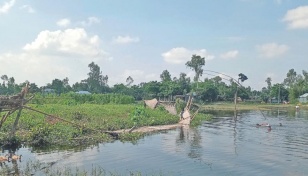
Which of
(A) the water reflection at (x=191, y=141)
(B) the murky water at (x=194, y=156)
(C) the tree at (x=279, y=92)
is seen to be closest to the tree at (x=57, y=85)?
(C) the tree at (x=279, y=92)

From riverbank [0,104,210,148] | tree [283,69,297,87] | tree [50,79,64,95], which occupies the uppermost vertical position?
tree [283,69,297,87]

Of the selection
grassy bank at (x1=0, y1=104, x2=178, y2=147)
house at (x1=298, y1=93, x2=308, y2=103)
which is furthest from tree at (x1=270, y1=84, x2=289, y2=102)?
grassy bank at (x1=0, y1=104, x2=178, y2=147)

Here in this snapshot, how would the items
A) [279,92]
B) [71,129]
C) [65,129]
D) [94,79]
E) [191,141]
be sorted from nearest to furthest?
[65,129] → [71,129] → [191,141] → [279,92] → [94,79]

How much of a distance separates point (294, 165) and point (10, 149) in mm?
16348

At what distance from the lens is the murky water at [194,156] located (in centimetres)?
1819

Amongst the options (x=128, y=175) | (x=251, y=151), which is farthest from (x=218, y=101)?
(x=128, y=175)

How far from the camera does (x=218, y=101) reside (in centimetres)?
10188

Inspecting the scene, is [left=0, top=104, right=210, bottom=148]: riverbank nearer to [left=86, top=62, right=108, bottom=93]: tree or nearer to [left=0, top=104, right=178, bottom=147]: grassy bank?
[left=0, top=104, right=178, bottom=147]: grassy bank

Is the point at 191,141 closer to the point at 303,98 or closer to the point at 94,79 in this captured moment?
the point at 303,98

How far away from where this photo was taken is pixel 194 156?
2158 cm

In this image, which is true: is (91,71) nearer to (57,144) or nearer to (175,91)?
(175,91)

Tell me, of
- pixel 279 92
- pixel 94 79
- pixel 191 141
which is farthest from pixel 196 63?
pixel 191 141

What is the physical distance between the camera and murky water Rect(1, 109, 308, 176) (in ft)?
59.7

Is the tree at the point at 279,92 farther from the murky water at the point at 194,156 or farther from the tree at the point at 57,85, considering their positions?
the murky water at the point at 194,156
